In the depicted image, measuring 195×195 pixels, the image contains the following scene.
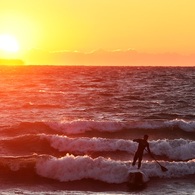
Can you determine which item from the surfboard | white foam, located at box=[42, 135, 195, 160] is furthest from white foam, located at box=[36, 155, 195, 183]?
white foam, located at box=[42, 135, 195, 160]

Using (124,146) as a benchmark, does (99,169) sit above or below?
below

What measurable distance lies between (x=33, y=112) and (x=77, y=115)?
549 centimetres

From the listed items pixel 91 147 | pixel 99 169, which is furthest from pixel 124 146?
pixel 99 169

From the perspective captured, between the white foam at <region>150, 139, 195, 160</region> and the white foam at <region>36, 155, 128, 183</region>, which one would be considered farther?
the white foam at <region>150, 139, 195, 160</region>

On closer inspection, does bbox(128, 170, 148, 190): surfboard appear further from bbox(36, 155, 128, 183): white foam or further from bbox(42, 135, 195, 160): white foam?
bbox(42, 135, 195, 160): white foam

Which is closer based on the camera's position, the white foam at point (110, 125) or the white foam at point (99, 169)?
the white foam at point (99, 169)

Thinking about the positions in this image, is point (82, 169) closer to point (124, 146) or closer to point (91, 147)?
point (91, 147)

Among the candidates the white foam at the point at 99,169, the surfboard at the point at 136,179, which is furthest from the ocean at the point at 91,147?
the surfboard at the point at 136,179

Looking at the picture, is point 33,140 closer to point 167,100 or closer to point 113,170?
point 113,170

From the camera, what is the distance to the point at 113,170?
77.3ft

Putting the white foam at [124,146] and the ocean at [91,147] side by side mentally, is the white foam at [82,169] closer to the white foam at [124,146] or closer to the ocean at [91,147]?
the ocean at [91,147]

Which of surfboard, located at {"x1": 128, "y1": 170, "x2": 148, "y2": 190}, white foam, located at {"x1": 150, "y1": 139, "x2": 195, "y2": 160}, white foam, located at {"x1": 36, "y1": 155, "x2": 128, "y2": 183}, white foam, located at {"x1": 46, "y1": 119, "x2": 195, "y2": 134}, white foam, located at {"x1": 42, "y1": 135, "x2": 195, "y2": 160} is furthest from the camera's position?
white foam, located at {"x1": 46, "y1": 119, "x2": 195, "y2": 134}

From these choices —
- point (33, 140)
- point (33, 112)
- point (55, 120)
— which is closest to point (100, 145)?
point (33, 140)

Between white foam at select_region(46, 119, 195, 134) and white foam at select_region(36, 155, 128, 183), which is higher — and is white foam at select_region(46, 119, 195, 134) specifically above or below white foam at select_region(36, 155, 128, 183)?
above
